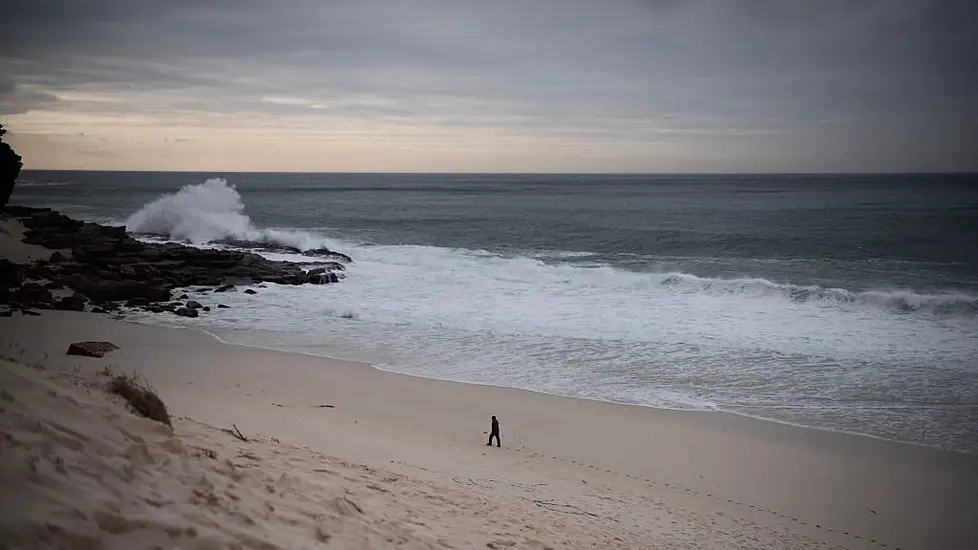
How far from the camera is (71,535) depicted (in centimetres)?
363

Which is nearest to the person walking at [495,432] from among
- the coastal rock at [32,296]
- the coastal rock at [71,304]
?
the coastal rock at [71,304]

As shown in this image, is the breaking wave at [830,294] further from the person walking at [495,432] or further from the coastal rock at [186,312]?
the coastal rock at [186,312]

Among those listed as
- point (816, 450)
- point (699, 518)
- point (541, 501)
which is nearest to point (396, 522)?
point (541, 501)

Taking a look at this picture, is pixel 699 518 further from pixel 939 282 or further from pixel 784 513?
pixel 939 282

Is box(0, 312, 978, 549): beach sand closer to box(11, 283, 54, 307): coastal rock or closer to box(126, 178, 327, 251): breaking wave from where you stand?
box(11, 283, 54, 307): coastal rock

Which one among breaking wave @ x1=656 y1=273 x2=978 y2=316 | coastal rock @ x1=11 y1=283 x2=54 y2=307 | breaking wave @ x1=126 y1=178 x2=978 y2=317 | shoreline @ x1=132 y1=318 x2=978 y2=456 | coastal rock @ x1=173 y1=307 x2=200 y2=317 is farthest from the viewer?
breaking wave @ x1=126 y1=178 x2=978 y2=317

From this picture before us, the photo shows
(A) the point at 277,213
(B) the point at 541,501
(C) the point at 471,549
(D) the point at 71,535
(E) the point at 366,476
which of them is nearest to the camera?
(D) the point at 71,535

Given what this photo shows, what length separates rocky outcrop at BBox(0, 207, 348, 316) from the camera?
66.6 ft

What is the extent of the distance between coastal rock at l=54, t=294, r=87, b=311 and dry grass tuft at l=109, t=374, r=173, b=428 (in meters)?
15.6

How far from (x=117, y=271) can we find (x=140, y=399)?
68.5ft

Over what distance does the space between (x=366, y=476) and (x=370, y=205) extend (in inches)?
3022

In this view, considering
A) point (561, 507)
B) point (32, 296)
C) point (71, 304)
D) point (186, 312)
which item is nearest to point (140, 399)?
point (561, 507)

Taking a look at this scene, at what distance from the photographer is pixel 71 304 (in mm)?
19031

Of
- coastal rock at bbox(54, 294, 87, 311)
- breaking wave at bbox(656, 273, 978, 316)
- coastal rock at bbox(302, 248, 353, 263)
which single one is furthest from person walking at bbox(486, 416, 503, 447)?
coastal rock at bbox(302, 248, 353, 263)
